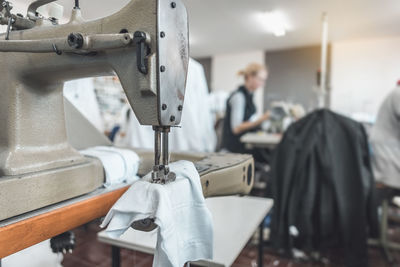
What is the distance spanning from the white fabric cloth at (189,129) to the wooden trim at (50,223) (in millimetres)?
1025

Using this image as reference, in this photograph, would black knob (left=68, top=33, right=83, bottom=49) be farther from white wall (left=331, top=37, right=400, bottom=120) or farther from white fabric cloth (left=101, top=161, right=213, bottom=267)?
white wall (left=331, top=37, right=400, bottom=120)

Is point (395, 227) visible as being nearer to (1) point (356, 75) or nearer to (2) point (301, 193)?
(2) point (301, 193)

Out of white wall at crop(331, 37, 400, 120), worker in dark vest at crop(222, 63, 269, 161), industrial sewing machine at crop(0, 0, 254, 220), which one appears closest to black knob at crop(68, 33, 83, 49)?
industrial sewing machine at crop(0, 0, 254, 220)

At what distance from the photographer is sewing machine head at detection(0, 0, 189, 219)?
424 millimetres

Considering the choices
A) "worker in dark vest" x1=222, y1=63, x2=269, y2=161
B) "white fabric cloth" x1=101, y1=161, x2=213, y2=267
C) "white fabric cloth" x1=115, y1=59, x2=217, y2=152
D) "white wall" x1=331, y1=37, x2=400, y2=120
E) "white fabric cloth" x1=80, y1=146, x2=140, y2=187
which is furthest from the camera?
"white wall" x1=331, y1=37, x2=400, y2=120

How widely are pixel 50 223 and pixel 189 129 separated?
1.38 m

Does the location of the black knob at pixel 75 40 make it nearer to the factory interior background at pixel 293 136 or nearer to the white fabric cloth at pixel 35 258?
the factory interior background at pixel 293 136

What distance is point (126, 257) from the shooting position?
0.82 metres

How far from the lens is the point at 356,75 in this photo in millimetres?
3668

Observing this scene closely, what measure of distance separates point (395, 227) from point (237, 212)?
204 cm

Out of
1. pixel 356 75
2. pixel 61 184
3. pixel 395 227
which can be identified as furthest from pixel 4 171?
pixel 356 75

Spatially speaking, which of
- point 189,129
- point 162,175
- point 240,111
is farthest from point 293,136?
point 162,175

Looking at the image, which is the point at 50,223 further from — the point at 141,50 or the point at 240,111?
the point at 240,111

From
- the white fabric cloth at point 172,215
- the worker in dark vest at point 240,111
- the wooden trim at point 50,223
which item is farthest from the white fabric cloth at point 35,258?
the worker in dark vest at point 240,111
